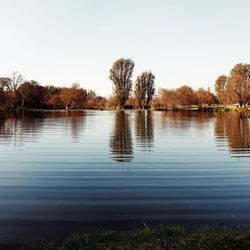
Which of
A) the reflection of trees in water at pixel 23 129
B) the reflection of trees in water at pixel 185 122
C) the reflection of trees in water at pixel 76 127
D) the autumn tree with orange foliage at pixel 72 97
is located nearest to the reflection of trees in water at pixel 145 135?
the reflection of trees in water at pixel 185 122

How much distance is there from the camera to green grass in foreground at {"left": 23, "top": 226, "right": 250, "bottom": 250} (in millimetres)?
4867

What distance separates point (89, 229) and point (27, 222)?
1.31 m

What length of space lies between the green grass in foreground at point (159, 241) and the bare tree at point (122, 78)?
376ft

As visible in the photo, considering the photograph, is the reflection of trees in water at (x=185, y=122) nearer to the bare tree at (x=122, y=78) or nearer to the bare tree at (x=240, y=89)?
the bare tree at (x=240, y=89)

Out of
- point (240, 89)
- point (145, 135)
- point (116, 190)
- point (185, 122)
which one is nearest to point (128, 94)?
point (240, 89)

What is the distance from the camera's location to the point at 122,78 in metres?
121

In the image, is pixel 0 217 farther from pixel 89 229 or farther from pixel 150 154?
pixel 150 154

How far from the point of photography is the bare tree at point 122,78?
120000 millimetres

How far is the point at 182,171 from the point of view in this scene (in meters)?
12.1

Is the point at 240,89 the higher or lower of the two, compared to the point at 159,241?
higher

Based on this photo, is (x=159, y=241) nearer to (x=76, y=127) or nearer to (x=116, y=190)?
(x=116, y=190)

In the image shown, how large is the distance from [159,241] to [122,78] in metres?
117

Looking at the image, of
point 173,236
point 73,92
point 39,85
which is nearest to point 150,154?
point 173,236

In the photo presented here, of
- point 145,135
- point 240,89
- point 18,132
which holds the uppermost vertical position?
point 240,89
